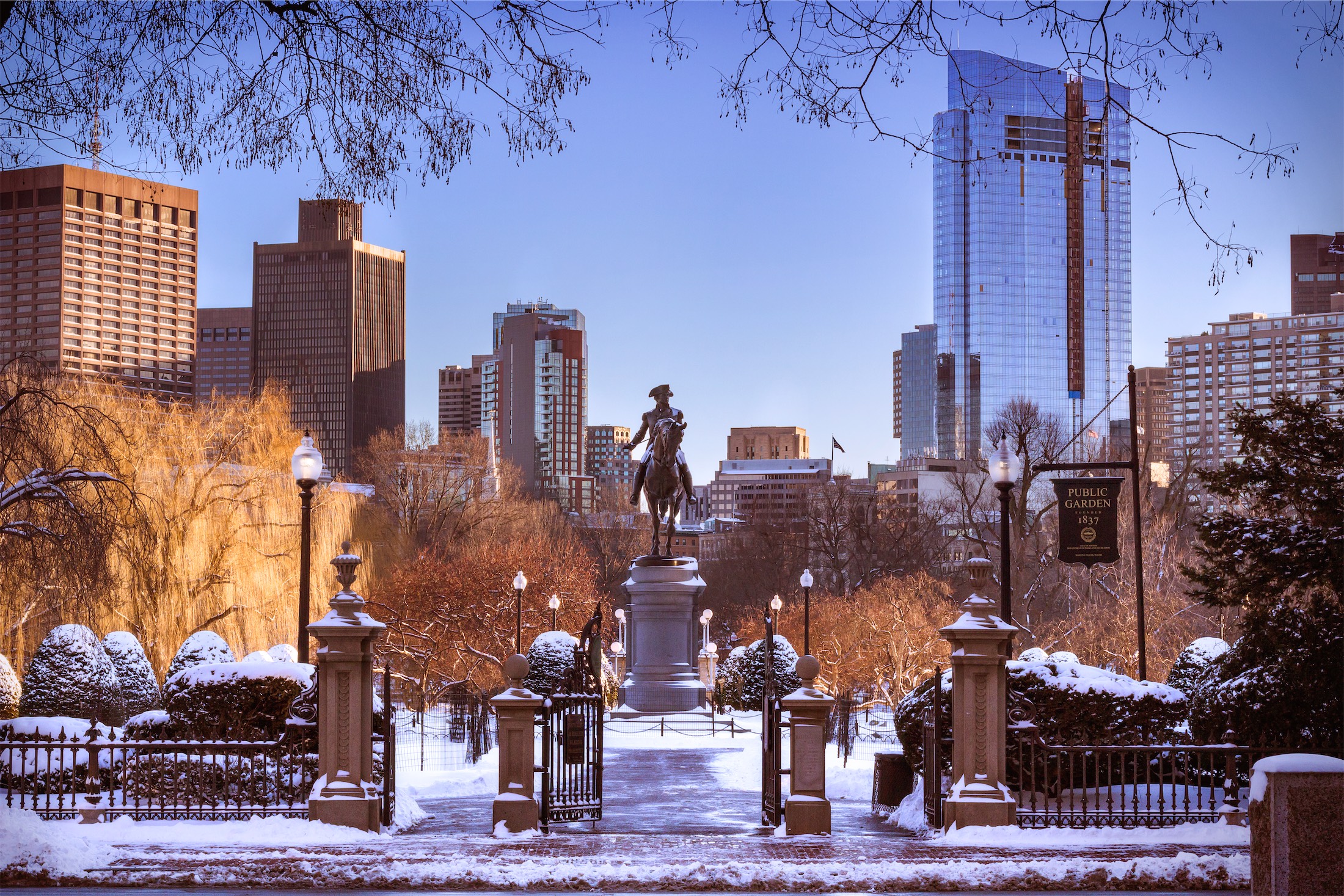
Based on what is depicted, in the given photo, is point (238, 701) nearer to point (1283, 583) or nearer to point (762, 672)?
point (1283, 583)

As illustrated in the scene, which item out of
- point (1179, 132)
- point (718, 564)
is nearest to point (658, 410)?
point (1179, 132)

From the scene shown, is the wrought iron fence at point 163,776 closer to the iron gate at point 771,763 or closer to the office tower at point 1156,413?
the iron gate at point 771,763

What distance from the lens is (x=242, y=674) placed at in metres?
15.9

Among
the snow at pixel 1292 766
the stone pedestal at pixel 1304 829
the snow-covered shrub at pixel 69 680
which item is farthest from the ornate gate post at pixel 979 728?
the snow-covered shrub at pixel 69 680

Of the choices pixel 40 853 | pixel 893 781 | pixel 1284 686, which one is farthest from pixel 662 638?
pixel 40 853

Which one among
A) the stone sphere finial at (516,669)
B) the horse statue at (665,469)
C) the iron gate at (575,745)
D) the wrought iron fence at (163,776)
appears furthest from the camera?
the horse statue at (665,469)

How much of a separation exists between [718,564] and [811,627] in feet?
141

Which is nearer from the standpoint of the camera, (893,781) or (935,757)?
(935,757)

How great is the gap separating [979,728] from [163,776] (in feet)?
29.1

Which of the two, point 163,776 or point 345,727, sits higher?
point 345,727

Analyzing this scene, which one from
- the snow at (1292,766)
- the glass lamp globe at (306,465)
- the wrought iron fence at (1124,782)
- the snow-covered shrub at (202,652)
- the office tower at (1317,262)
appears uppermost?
the office tower at (1317,262)

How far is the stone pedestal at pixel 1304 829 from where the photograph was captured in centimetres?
888

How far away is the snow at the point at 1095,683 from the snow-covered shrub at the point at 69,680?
14619 mm

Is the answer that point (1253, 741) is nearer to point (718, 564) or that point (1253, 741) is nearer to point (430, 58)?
point (430, 58)
